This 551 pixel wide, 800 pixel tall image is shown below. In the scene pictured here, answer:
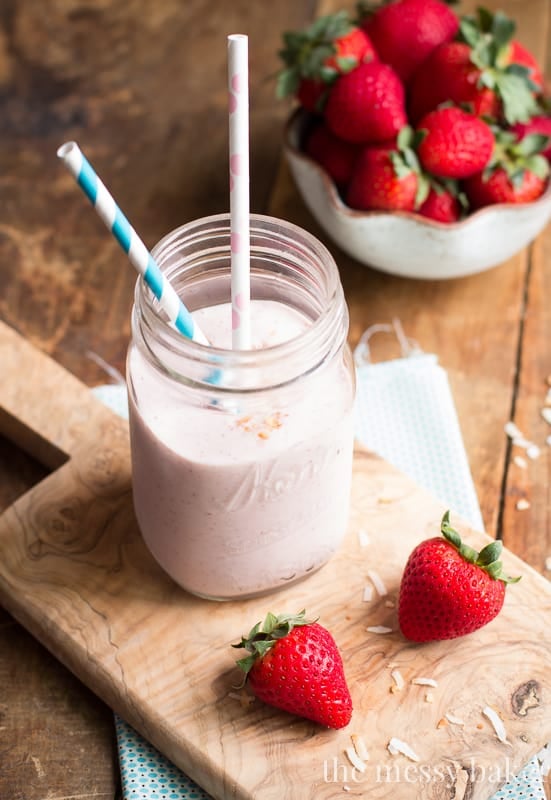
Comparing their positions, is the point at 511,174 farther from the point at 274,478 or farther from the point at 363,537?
the point at 274,478

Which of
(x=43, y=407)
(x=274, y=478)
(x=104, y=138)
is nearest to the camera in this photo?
(x=274, y=478)

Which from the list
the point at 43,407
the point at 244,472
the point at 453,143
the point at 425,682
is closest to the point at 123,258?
the point at 43,407

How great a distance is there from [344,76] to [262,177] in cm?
32

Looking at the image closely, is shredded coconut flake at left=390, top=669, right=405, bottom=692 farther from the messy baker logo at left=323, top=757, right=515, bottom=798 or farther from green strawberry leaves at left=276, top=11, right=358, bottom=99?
green strawberry leaves at left=276, top=11, right=358, bottom=99

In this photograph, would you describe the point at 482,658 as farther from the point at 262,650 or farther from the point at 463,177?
the point at 463,177

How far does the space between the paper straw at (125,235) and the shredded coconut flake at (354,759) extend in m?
0.42

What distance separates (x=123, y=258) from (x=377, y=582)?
0.74m

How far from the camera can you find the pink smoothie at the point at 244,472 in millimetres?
950

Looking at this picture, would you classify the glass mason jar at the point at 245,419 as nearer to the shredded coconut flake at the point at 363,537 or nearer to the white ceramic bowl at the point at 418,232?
the shredded coconut flake at the point at 363,537

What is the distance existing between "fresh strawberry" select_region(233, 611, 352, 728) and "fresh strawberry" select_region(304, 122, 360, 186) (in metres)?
0.74

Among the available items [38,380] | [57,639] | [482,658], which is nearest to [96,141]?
[38,380]

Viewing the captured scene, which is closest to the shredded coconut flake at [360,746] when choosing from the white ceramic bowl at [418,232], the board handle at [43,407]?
the board handle at [43,407]

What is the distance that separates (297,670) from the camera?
0.97 metres

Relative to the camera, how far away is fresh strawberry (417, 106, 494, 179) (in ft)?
4.55
